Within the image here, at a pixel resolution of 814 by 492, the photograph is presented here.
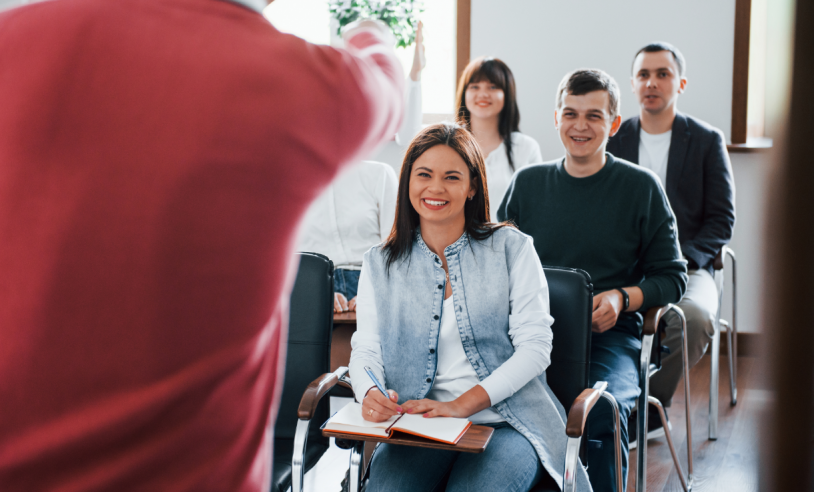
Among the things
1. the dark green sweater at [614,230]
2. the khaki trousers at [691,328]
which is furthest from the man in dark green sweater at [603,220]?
the khaki trousers at [691,328]

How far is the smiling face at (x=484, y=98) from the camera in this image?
3.40m

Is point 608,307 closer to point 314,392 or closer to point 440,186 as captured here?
point 440,186

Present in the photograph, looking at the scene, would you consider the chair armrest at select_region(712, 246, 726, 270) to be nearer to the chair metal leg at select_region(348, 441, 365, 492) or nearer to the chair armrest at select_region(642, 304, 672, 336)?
the chair armrest at select_region(642, 304, 672, 336)

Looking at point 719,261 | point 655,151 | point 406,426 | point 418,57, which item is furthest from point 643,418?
point 418,57

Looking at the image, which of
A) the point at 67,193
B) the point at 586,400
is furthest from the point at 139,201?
the point at 586,400

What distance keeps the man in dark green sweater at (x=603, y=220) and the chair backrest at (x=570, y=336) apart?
337 millimetres

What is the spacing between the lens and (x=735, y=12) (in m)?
3.88

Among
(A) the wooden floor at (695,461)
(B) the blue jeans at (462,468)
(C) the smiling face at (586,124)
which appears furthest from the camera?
(A) the wooden floor at (695,461)

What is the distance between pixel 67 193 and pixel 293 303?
1357 mm

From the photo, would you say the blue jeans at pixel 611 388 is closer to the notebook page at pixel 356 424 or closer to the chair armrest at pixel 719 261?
the notebook page at pixel 356 424

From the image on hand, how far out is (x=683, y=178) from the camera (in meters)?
3.10

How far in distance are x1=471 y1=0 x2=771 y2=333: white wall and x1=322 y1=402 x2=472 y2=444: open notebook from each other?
299cm

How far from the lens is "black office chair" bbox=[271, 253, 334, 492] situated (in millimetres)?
1896

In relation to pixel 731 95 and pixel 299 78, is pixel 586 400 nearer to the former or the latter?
pixel 299 78
